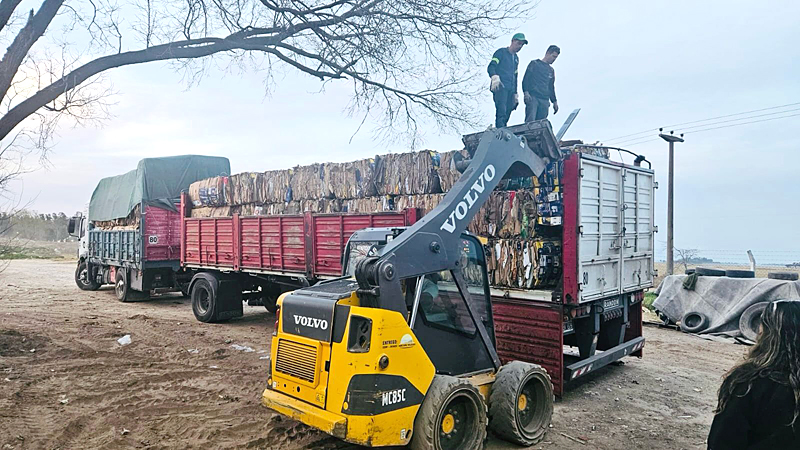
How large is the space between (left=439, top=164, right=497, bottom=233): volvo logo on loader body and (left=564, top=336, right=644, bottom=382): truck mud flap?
2527 millimetres

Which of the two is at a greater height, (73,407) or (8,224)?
(8,224)

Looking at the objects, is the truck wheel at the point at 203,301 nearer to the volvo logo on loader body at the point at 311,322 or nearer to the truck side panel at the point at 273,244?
the truck side panel at the point at 273,244

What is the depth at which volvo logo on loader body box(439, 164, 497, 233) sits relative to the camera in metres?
4.62

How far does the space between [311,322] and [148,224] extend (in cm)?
1162

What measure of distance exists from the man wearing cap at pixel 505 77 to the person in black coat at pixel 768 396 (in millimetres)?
5183

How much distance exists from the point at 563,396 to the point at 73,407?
17.9 ft

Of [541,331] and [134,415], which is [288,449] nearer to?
[134,415]

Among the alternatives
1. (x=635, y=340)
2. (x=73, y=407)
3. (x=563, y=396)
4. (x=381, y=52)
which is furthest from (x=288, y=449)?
(x=381, y=52)

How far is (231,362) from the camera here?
25.7ft

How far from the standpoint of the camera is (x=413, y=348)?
3994mm

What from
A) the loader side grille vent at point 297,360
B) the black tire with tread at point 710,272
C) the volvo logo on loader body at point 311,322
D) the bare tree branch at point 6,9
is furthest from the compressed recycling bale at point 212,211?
the black tire with tread at point 710,272

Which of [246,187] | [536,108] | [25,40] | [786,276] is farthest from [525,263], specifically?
[786,276]

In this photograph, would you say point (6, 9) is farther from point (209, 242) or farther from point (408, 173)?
point (408, 173)

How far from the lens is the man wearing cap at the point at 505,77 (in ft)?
23.4
